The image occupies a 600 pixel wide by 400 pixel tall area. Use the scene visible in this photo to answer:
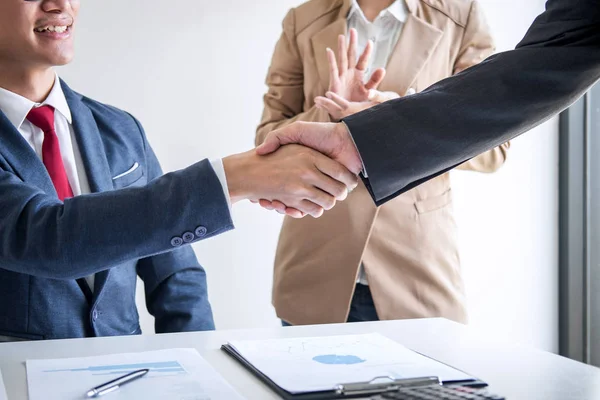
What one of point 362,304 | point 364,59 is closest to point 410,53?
point 364,59

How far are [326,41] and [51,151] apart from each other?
0.77m

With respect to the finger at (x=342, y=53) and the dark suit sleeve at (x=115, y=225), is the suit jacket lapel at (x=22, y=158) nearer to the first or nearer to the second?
the dark suit sleeve at (x=115, y=225)

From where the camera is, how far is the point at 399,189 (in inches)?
48.4

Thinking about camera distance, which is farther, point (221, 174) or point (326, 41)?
point (326, 41)

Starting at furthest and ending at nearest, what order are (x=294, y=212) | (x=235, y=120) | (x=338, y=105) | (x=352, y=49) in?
(x=235, y=120), (x=352, y=49), (x=338, y=105), (x=294, y=212)

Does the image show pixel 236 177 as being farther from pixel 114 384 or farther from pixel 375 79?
pixel 375 79

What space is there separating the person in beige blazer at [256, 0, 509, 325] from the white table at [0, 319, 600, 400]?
443 mm

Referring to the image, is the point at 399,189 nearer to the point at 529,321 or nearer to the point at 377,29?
the point at 377,29

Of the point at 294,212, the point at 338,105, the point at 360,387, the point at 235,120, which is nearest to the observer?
the point at 360,387

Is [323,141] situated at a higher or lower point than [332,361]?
higher

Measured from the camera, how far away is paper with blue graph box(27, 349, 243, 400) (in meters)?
0.87

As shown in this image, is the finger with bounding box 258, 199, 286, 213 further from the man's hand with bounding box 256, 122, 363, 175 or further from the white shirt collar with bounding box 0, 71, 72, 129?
the white shirt collar with bounding box 0, 71, 72, 129

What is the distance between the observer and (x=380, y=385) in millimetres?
900

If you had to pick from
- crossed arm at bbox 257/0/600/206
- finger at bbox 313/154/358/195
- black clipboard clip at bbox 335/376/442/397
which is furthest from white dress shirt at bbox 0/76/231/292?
black clipboard clip at bbox 335/376/442/397
